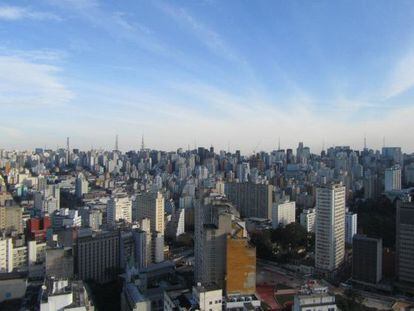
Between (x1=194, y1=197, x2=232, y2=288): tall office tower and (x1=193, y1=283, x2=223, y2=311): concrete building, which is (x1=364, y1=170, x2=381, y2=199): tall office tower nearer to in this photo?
(x1=194, y1=197, x2=232, y2=288): tall office tower

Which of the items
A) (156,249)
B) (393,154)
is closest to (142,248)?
(156,249)

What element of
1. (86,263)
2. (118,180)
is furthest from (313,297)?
(118,180)

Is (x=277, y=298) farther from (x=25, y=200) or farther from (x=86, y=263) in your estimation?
(x=25, y=200)

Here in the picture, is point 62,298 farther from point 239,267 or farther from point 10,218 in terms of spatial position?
point 10,218

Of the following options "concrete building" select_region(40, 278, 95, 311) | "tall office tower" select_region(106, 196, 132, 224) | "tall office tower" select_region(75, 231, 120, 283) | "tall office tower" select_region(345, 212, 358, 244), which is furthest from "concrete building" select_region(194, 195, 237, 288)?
"tall office tower" select_region(106, 196, 132, 224)

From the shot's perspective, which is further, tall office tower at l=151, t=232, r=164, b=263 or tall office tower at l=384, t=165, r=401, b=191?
tall office tower at l=384, t=165, r=401, b=191

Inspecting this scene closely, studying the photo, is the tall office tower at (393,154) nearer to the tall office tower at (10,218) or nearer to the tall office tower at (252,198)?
the tall office tower at (252,198)
